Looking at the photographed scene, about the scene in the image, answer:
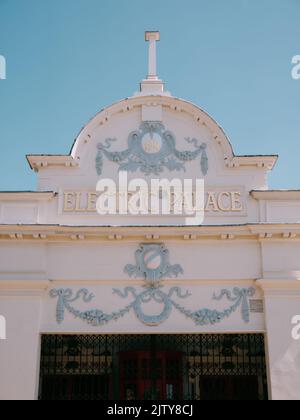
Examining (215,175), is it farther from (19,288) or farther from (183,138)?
(19,288)

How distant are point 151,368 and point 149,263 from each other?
2.56 m

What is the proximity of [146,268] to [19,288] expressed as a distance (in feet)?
10.3

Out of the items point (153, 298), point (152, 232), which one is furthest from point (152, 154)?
point (153, 298)

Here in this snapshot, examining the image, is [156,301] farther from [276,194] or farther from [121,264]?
[276,194]

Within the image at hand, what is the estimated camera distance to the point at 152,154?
14.3 meters

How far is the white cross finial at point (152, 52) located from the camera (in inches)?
601

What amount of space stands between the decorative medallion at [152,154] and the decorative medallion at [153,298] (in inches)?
87.4

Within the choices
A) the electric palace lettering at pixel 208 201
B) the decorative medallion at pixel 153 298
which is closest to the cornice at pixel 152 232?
the decorative medallion at pixel 153 298

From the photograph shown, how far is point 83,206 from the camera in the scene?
45.3 feet

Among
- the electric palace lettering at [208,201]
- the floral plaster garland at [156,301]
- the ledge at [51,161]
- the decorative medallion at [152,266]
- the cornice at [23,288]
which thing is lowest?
the floral plaster garland at [156,301]

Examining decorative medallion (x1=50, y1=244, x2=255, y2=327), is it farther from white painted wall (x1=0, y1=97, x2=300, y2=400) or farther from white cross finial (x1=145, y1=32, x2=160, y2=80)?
white cross finial (x1=145, y1=32, x2=160, y2=80)

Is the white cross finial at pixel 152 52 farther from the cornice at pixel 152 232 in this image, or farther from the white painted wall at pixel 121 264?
the cornice at pixel 152 232

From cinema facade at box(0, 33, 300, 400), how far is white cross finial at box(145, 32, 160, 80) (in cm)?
101
